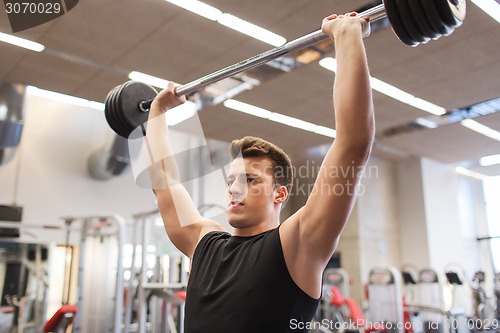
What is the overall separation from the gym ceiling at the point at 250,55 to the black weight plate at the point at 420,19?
1.66m

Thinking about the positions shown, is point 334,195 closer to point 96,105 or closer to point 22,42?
point 22,42

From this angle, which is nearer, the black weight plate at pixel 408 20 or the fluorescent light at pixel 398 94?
the black weight plate at pixel 408 20

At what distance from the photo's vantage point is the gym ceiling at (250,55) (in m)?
3.67

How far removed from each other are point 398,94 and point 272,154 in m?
4.53

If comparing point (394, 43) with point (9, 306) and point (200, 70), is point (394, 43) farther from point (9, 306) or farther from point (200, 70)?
point (9, 306)

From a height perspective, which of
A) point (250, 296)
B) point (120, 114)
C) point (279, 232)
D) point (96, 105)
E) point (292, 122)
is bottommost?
point (250, 296)

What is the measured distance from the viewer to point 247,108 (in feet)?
19.0

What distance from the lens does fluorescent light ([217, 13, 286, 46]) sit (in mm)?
3854

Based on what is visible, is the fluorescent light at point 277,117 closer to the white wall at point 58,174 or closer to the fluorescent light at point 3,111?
the white wall at point 58,174

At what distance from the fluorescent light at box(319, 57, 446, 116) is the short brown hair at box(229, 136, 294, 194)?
3.61 m

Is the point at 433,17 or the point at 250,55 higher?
the point at 250,55

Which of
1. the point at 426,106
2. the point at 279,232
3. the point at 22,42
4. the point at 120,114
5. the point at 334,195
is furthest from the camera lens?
the point at 426,106

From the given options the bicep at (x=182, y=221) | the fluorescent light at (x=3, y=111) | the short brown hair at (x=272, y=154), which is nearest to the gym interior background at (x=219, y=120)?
the fluorescent light at (x=3, y=111)

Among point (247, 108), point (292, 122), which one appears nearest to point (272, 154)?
point (247, 108)
